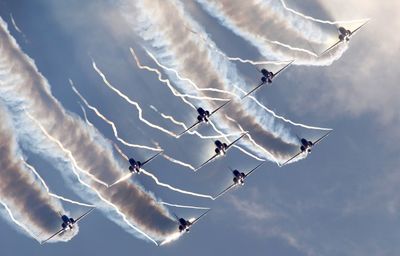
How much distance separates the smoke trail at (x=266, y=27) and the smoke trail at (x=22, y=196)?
20.2m

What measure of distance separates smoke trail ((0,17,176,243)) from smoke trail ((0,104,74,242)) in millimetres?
1321

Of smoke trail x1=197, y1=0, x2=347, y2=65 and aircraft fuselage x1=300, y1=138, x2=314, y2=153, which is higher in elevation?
smoke trail x1=197, y1=0, x2=347, y2=65

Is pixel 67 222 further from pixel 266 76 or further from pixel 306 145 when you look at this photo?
pixel 306 145

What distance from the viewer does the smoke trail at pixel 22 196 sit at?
51.5 m

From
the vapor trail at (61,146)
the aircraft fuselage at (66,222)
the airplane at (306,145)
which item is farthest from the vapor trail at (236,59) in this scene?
the aircraft fuselage at (66,222)

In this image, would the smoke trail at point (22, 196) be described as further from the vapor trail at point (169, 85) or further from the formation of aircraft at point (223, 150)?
the vapor trail at point (169, 85)

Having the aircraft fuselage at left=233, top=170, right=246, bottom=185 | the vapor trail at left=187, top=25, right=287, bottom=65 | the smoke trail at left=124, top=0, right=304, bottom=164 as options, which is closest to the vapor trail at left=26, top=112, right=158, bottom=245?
the aircraft fuselage at left=233, top=170, right=246, bottom=185

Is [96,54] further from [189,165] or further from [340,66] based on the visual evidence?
[340,66]

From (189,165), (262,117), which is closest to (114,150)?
(189,165)

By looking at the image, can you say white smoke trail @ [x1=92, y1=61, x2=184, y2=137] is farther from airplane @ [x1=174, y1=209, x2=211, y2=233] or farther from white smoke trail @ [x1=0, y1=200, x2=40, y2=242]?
white smoke trail @ [x1=0, y1=200, x2=40, y2=242]

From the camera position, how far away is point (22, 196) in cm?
5347

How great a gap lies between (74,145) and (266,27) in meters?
19.9

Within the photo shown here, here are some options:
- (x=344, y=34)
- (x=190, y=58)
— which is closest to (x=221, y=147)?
(x=190, y=58)

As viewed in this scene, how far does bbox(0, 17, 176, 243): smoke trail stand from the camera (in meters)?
50.5
